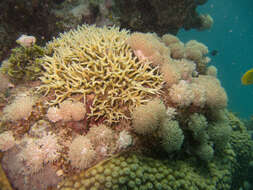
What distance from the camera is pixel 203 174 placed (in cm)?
346

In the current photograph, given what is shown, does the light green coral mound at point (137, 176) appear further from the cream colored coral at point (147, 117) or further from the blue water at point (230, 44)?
the blue water at point (230, 44)

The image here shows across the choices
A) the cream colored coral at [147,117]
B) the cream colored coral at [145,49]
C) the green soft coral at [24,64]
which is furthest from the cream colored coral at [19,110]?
the cream colored coral at [145,49]

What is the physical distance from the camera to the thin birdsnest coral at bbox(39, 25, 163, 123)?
287cm

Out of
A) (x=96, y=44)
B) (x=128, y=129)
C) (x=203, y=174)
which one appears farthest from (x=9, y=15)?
(x=203, y=174)

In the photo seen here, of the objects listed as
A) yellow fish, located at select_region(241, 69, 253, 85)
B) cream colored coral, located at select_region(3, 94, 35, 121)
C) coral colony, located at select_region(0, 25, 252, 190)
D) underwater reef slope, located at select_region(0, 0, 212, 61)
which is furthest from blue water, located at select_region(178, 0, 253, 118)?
cream colored coral, located at select_region(3, 94, 35, 121)

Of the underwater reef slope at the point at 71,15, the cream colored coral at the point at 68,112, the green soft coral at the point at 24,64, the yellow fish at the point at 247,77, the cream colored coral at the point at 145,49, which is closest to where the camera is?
the cream colored coral at the point at 68,112

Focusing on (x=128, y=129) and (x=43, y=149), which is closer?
(x=43, y=149)

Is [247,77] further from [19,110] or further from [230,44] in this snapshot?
[230,44]

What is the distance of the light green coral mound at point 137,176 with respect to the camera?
7.95 ft

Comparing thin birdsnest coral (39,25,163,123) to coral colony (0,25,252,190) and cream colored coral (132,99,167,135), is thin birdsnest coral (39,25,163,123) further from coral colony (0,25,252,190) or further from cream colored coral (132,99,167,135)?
cream colored coral (132,99,167,135)

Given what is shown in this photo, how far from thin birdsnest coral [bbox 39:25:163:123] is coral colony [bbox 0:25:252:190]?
19 millimetres

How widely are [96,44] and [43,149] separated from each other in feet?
6.92

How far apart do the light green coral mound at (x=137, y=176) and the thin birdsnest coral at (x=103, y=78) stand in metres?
0.76

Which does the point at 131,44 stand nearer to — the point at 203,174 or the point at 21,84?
the point at 21,84
